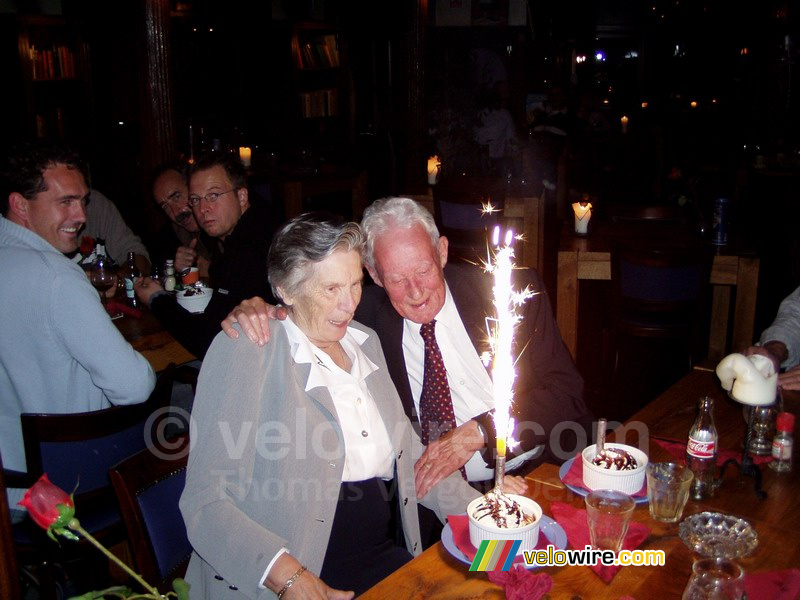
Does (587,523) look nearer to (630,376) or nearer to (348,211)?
(630,376)

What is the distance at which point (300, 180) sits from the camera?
6.58 metres

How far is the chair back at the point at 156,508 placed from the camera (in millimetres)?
1588

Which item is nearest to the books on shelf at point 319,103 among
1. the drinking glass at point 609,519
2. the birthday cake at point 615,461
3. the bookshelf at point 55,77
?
the bookshelf at point 55,77

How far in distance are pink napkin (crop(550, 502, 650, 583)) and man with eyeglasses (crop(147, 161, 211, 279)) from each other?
9.00 ft

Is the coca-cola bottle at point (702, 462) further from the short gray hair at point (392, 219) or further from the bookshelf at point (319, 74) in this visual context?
the bookshelf at point (319, 74)

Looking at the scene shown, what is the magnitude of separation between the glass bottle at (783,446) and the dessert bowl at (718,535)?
34 cm

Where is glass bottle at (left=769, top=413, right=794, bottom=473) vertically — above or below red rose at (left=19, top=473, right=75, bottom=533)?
below

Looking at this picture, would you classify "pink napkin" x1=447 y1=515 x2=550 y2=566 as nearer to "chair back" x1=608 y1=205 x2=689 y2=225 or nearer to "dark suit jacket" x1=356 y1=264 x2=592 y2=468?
"dark suit jacket" x1=356 y1=264 x2=592 y2=468

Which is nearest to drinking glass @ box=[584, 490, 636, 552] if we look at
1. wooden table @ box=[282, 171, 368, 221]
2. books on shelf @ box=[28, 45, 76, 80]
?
wooden table @ box=[282, 171, 368, 221]

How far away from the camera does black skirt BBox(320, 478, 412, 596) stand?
6.16 ft

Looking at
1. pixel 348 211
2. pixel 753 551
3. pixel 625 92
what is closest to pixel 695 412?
pixel 753 551

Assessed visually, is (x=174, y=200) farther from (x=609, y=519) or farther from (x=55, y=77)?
(x=55, y=77)

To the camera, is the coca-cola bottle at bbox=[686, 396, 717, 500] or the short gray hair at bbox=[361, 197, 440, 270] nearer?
the coca-cola bottle at bbox=[686, 396, 717, 500]

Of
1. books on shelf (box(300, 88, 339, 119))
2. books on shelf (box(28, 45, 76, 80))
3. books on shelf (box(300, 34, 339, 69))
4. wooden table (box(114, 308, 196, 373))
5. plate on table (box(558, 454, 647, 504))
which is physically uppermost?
books on shelf (box(300, 34, 339, 69))
